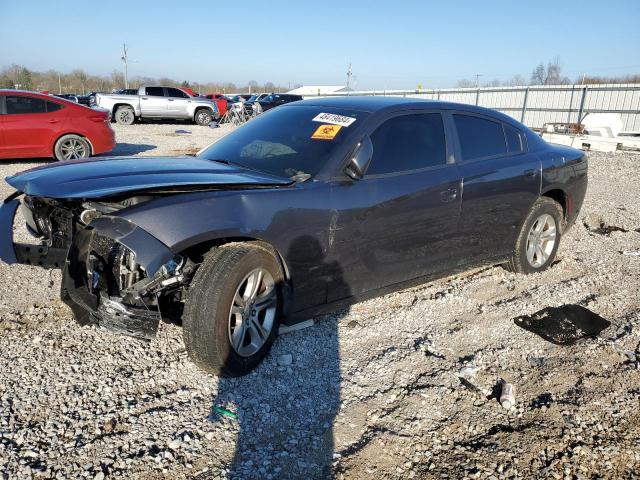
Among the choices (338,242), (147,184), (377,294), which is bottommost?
(377,294)

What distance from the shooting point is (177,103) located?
23.2m

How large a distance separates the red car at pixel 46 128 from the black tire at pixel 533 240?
9.26m

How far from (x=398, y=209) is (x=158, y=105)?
21270mm

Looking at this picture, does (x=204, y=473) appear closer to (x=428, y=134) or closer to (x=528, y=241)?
(x=428, y=134)

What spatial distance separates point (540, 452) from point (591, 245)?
4.38 m

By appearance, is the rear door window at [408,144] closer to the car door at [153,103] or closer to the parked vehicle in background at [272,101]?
the car door at [153,103]

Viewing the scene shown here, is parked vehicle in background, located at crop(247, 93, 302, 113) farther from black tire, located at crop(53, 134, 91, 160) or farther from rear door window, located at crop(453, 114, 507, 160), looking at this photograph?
rear door window, located at crop(453, 114, 507, 160)

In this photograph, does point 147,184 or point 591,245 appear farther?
point 591,245

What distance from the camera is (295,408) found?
2924 millimetres

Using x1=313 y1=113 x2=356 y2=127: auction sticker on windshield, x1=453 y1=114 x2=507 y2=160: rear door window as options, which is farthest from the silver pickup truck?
x1=453 y1=114 x2=507 y2=160: rear door window

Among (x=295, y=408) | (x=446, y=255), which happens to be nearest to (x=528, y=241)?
(x=446, y=255)

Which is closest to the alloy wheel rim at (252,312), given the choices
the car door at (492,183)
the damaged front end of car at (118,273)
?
the damaged front end of car at (118,273)

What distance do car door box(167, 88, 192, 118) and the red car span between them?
40.3ft

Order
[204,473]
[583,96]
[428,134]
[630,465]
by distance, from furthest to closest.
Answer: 1. [583,96]
2. [428,134]
3. [630,465]
4. [204,473]
